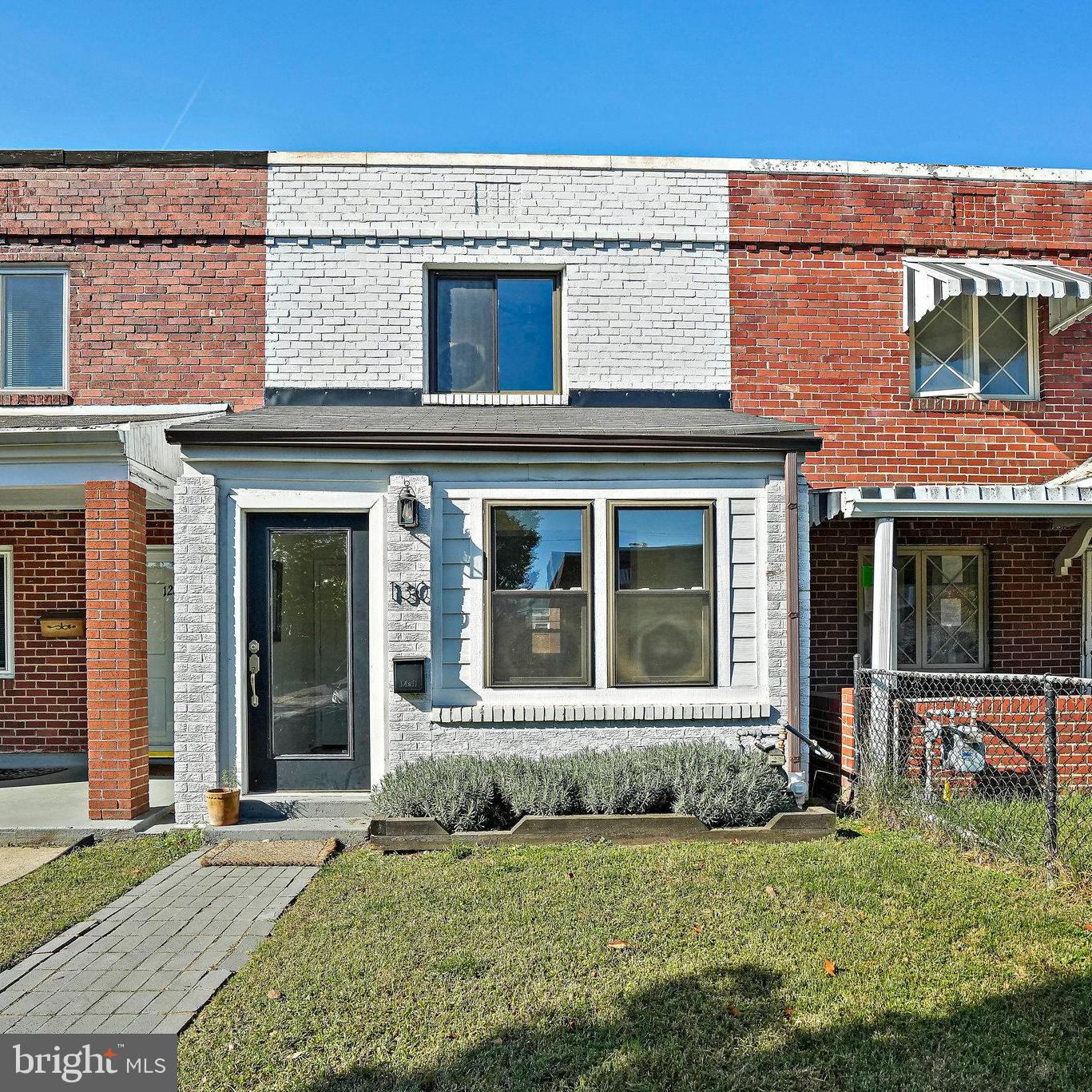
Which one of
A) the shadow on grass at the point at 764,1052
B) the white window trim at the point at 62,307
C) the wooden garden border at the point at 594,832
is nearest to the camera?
the shadow on grass at the point at 764,1052

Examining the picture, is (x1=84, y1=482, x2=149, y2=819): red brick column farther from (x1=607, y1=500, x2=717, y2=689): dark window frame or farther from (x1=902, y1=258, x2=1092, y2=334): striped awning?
(x1=902, y1=258, x2=1092, y2=334): striped awning

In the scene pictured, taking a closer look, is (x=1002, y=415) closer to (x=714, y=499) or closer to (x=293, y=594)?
(x=714, y=499)

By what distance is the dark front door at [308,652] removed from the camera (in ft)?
22.1

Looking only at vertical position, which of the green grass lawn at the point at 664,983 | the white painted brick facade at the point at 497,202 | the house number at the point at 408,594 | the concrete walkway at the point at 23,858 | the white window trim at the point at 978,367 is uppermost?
the white painted brick facade at the point at 497,202

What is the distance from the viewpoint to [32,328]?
8891mm

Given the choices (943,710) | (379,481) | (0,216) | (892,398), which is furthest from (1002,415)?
(0,216)

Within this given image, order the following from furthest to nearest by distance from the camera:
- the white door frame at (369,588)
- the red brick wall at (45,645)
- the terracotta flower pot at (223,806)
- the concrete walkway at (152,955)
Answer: the red brick wall at (45,645) < the white door frame at (369,588) < the terracotta flower pot at (223,806) < the concrete walkway at (152,955)

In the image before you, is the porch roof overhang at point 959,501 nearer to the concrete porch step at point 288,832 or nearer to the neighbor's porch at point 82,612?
the concrete porch step at point 288,832

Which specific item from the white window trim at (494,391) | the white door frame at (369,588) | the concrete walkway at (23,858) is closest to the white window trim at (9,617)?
the concrete walkway at (23,858)

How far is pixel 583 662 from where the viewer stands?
22.6 ft

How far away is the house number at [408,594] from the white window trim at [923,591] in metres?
4.92

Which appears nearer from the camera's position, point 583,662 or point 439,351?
point 583,662

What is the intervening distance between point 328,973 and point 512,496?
398 centimetres

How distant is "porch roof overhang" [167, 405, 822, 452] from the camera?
6551mm
